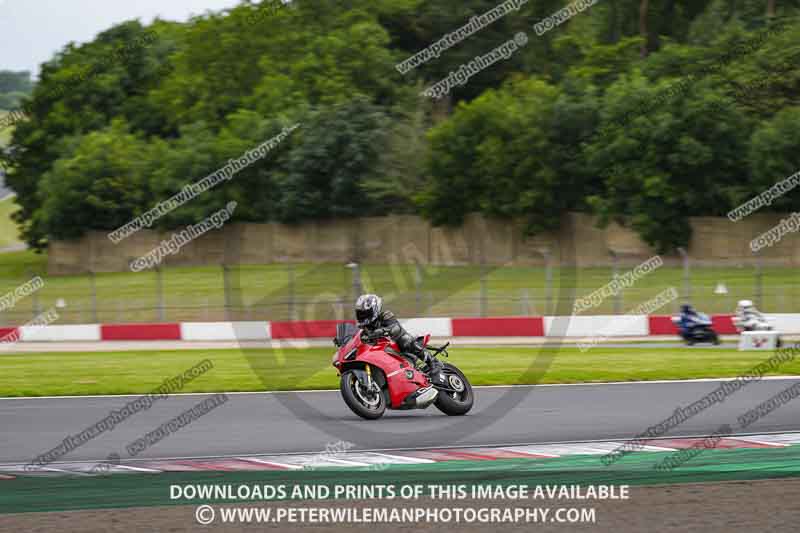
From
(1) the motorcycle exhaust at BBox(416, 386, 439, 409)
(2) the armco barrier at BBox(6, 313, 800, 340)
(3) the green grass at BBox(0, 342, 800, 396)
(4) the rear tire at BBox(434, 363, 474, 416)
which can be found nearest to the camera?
(1) the motorcycle exhaust at BBox(416, 386, 439, 409)

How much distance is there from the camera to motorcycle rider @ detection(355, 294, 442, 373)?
12.9 meters

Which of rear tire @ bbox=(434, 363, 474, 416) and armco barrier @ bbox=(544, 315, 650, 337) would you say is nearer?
rear tire @ bbox=(434, 363, 474, 416)

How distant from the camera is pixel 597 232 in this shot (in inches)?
1911

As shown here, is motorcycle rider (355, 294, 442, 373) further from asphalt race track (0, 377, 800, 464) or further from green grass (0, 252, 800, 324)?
green grass (0, 252, 800, 324)

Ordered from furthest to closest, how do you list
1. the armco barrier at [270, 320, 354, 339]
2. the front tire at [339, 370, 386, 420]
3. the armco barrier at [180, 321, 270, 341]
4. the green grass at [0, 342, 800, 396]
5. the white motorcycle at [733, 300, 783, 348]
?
the armco barrier at [180, 321, 270, 341]
the armco barrier at [270, 320, 354, 339]
the white motorcycle at [733, 300, 783, 348]
the green grass at [0, 342, 800, 396]
the front tire at [339, 370, 386, 420]

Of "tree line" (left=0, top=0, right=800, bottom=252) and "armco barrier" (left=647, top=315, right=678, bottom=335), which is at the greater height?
"tree line" (left=0, top=0, right=800, bottom=252)

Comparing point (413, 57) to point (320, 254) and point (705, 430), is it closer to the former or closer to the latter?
point (320, 254)

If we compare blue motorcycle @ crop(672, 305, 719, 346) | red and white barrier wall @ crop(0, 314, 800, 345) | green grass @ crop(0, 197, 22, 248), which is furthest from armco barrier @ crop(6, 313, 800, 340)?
green grass @ crop(0, 197, 22, 248)

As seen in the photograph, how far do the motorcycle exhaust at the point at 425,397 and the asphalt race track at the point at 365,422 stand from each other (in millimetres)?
214

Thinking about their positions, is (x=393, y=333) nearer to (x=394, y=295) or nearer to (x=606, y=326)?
(x=394, y=295)

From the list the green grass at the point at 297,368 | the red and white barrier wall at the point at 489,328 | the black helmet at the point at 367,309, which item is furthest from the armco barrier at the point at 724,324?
the black helmet at the point at 367,309

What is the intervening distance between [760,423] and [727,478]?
334 centimetres

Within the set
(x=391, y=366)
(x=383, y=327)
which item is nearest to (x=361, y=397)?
(x=391, y=366)

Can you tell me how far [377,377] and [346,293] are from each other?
15.4 meters
